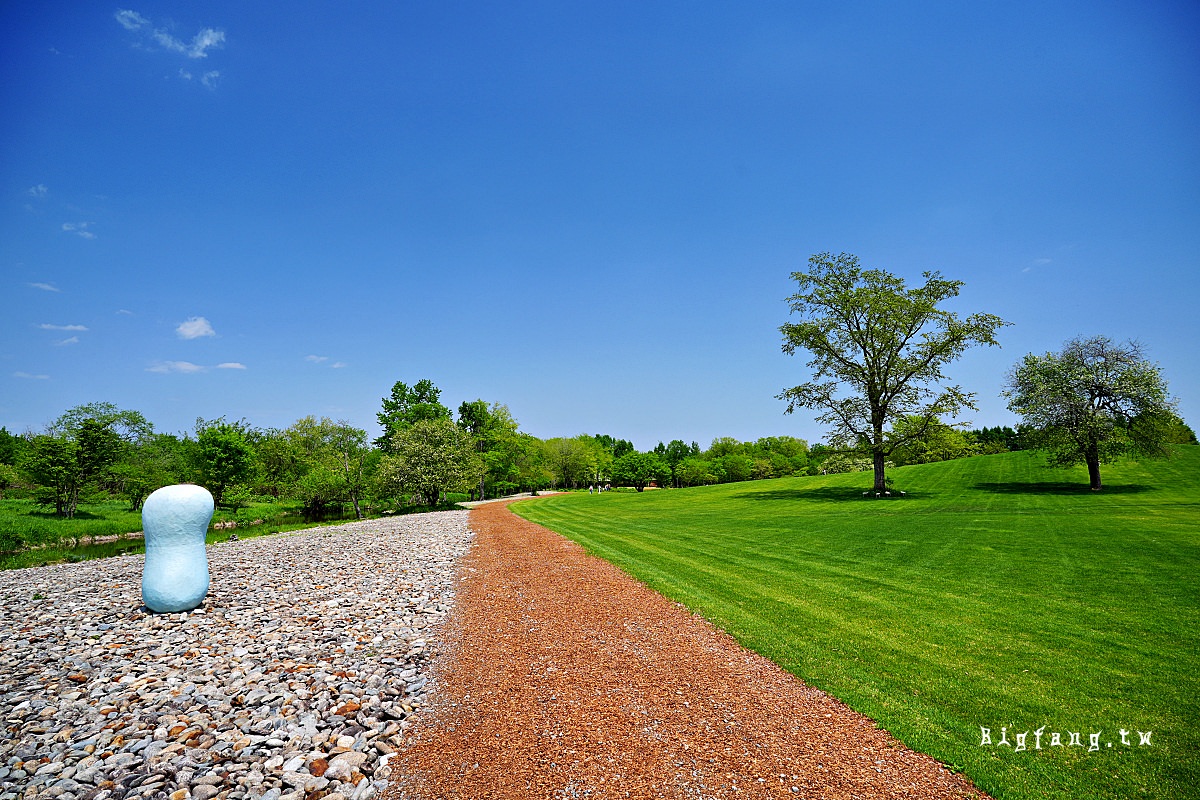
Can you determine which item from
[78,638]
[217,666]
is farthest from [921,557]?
[78,638]

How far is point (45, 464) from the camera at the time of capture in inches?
1120

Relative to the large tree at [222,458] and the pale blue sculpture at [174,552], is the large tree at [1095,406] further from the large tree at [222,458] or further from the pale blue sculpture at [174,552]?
the large tree at [222,458]

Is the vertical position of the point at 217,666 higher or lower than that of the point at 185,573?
lower

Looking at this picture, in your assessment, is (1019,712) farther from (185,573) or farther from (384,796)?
(185,573)

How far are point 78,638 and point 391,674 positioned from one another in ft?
17.2

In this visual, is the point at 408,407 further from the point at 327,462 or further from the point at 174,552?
the point at 174,552

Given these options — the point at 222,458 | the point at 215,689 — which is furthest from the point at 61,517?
the point at 215,689

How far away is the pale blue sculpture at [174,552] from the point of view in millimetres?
8383

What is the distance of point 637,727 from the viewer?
15.9ft

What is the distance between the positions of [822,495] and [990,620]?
26232 mm

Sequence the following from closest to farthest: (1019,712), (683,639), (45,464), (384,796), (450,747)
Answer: (384,796), (450,747), (1019,712), (683,639), (45,464)

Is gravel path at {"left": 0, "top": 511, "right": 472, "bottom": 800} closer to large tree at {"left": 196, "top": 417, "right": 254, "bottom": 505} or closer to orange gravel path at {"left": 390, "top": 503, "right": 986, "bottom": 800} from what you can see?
orange gravel path at {"left": 390, "top": 503, "right": 986, "bottom": 800}

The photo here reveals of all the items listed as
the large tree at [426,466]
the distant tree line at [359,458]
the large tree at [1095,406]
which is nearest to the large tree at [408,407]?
the distant tree line at [359,458]

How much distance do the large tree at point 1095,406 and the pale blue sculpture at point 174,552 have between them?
39295mm
